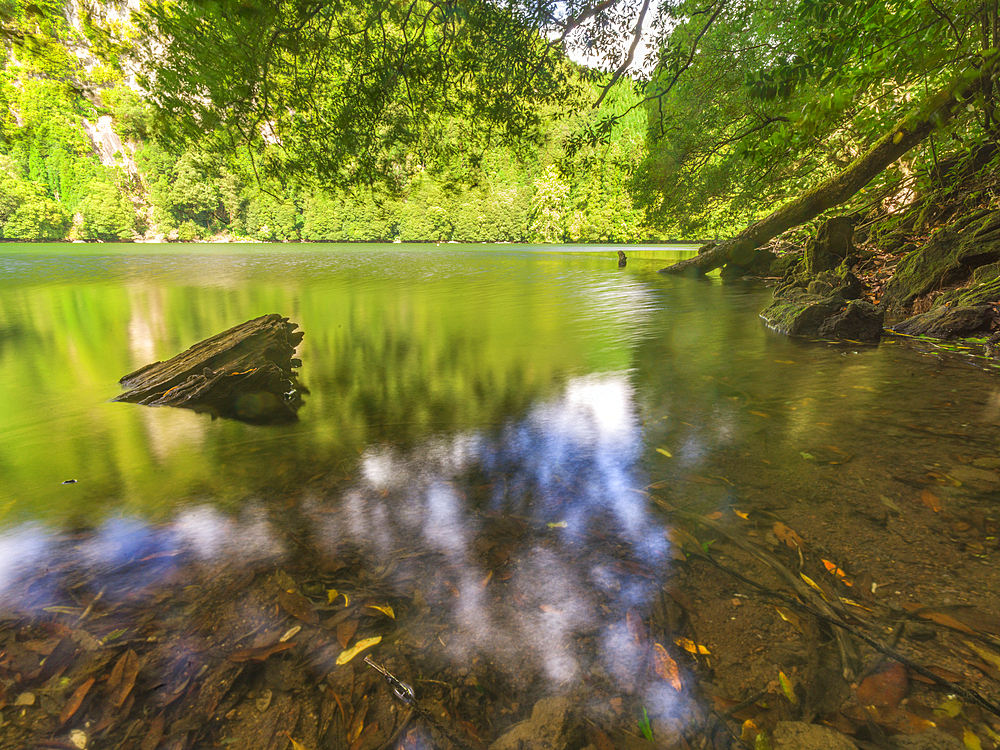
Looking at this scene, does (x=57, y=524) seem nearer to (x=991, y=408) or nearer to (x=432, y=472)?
(x=432, y=472)

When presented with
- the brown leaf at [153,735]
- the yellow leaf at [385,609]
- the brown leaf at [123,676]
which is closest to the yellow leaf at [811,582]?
the yellow leaf at [385,609]

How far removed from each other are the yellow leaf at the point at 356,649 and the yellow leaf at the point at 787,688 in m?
1.75

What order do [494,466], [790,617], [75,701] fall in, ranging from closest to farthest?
[75,701] → [790,617] → [494,466]

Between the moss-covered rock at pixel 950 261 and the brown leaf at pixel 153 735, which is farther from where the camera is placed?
the moss-covered rock at pixel 950 261

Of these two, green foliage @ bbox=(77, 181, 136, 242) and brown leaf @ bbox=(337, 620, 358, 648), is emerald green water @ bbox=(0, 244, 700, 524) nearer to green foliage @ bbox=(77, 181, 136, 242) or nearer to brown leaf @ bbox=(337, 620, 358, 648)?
brown leaf @ bbox=(337, 620, 358, 648)

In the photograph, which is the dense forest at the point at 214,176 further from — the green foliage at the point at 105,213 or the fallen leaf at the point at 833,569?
A: the fallen leaf at the point at 833,569

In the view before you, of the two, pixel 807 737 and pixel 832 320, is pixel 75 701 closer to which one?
pixel 807 737

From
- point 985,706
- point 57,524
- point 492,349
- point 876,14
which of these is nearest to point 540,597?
point 985,706

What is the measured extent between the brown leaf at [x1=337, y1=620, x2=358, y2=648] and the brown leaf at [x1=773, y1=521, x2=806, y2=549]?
97.6 inches

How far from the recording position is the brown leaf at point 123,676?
1.88 m

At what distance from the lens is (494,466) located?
404 cm

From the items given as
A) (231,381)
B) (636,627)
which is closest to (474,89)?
(231,381)

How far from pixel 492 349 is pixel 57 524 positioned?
716 cm

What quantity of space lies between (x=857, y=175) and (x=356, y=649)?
16914 mm
